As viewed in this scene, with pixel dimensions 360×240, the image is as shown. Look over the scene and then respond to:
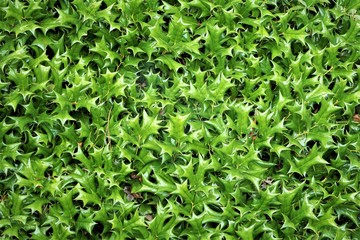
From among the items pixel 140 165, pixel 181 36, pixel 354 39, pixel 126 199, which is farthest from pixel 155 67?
pixel 354 39

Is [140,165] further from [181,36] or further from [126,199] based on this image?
[181,36]

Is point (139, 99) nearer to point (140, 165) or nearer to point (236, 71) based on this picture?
point (140, 165)

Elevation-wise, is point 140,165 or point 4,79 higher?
point 4,79

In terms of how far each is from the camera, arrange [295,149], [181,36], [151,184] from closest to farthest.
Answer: [151,184], [295,149], [181,36]

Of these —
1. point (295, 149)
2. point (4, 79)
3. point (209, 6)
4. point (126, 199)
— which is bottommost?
point (126, 199)

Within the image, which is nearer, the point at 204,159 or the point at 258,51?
the point at 204,159

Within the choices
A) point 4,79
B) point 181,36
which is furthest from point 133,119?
point 4,79

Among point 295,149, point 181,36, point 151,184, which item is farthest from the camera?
point 181,36
